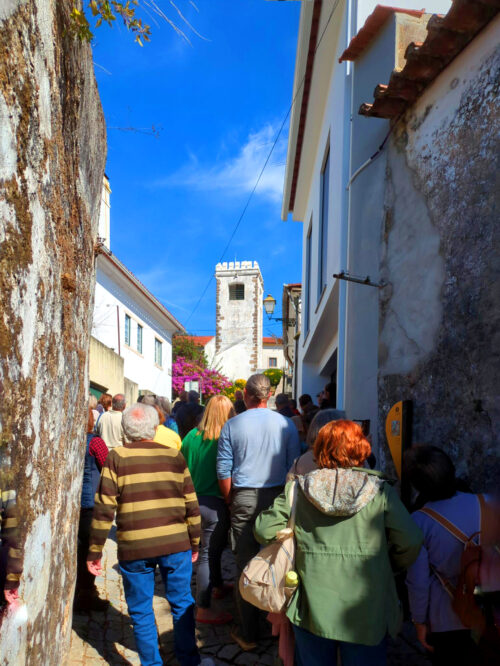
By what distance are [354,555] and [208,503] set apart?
6.36 ft

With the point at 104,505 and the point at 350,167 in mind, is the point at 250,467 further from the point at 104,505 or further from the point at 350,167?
the point at 350,167

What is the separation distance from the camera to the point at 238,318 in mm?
47406

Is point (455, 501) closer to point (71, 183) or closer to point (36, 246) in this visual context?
point (36, 246)

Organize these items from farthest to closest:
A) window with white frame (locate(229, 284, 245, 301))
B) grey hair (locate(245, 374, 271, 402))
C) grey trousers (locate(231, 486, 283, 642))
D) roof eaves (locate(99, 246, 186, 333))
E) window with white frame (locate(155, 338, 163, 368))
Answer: window with white frame (locate(229, 284, 245, 301)) → window with white frame (locate(155, 338, 163, 368)) → roof eaves (locate(99, 246, 186, 333)) → grey hair (locate(245, 374, 271, 402)) → grey trousers (locate(231, 486, 283, 642))

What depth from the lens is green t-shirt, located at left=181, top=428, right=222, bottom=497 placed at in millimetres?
4031

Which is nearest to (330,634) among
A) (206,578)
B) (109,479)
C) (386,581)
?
(386,581)

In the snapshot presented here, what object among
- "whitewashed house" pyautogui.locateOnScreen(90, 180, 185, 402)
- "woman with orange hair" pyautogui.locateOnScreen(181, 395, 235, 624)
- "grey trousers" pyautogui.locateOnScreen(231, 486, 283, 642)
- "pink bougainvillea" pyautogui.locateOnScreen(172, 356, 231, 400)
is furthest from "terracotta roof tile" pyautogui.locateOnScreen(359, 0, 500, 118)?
"pink bougainvillea" pyautogui.locateOnScreen(172, 356, 231, 400)

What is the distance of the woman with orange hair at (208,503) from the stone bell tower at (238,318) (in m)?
41.1

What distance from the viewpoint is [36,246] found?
2.22 metres

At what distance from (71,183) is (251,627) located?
294 centimetres

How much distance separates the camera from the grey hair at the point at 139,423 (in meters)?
3.25

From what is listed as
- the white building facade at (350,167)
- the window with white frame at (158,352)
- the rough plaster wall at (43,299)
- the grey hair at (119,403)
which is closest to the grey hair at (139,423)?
the rough plaster wall at (43,299)

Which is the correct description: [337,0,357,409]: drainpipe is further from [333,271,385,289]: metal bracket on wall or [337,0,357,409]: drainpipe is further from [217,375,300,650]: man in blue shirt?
[217,375,300,650]: man in blue shirt

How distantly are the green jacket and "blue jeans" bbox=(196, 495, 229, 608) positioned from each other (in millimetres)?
1739
